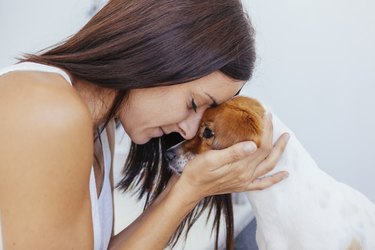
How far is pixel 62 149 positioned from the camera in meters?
0.69

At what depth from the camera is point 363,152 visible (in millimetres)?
1771

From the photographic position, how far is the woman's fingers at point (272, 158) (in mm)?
1013

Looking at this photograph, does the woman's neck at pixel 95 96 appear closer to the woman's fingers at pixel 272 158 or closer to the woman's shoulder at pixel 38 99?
the woman's shoulder at pixel 38 99

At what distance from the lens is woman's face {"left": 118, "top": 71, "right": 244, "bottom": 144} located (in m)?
0.87

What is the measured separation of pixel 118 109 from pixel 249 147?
0.28 meters

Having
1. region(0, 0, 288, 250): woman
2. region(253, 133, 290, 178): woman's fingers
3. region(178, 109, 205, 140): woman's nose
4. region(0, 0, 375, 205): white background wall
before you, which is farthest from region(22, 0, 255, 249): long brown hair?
region(0, 0, 375, 205): white background wall

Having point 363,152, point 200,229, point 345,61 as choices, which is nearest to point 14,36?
point 200,229

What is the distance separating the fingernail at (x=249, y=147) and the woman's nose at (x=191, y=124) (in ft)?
0.39

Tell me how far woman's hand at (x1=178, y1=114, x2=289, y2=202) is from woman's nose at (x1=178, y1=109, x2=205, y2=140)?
63mm

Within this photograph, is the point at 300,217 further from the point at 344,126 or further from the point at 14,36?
the point at 14,36

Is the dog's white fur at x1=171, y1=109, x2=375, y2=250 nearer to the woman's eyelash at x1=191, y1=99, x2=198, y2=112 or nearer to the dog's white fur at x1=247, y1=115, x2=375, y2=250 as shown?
the dog's white fur at x1=247, y1=115, x2=375, y2=250

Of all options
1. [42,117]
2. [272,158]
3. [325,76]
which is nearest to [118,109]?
[42,117]

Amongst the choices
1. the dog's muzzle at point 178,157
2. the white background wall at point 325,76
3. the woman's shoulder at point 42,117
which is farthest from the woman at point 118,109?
the white background wall at point 325,76

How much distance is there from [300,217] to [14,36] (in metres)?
1.67
